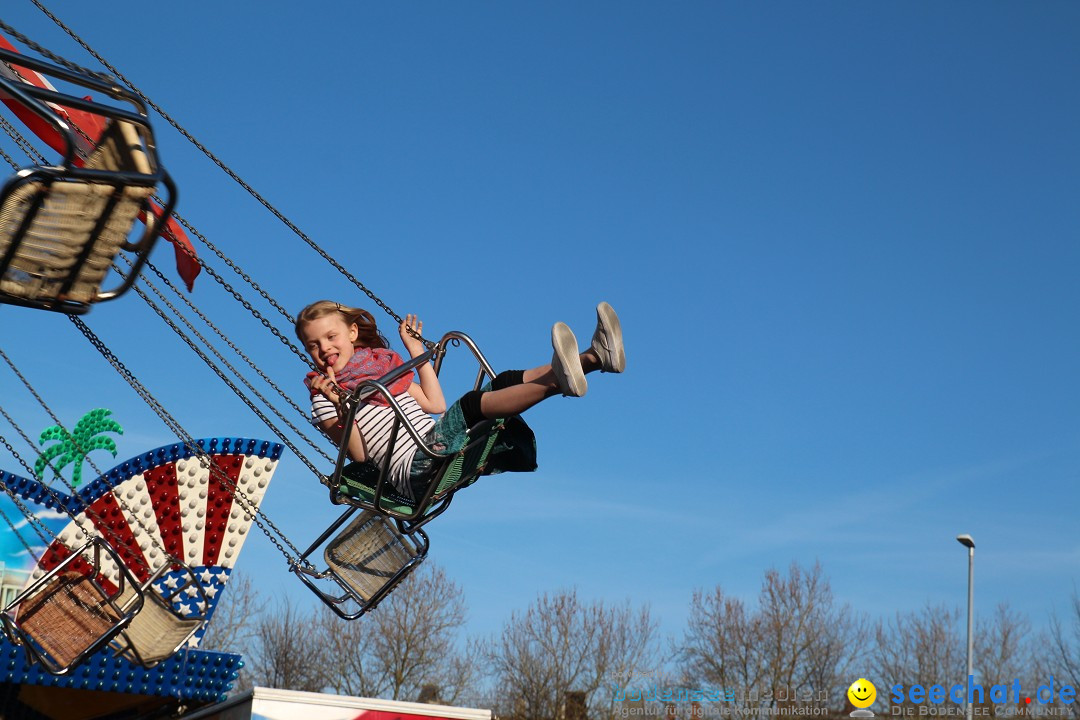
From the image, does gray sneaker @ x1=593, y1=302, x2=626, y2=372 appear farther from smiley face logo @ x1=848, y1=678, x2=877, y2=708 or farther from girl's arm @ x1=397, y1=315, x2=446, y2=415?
smiley face logo @ x1=848, y1=678, x2=877, y2=708

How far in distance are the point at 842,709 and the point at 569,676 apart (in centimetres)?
654

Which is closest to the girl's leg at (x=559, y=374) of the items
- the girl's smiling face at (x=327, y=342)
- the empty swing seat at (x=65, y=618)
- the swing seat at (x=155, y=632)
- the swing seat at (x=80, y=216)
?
the girl's smiling face at (x=327, y=342)

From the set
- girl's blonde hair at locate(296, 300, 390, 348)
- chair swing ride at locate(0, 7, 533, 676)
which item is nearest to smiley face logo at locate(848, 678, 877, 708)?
chair swing ride at locate(0, 7, 533, 676)

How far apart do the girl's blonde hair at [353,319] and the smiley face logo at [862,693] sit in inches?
953

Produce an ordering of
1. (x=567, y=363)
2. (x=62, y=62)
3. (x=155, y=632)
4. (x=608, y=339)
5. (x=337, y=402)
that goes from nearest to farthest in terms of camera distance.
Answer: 1. (x=62, y=62)
2. (x=567, y=363)
3. (x=608, y=339)
4. (x=337, y=402)
5. (x=155, y=632)

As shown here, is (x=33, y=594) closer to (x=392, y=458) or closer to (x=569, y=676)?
(x=392, y=458)

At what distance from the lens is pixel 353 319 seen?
5.49 meters

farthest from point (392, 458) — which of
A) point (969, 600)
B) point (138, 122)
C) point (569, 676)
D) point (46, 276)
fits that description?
point (569, 676)

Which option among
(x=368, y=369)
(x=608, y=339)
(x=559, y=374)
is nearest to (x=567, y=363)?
(x=559, y=374)

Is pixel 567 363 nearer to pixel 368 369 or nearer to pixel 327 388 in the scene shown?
pixel 327 388

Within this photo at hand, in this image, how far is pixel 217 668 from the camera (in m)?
13.7

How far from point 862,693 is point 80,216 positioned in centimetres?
2719

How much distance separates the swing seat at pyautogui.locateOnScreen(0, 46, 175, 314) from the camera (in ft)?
10.9

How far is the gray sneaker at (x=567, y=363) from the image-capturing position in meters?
4.19
